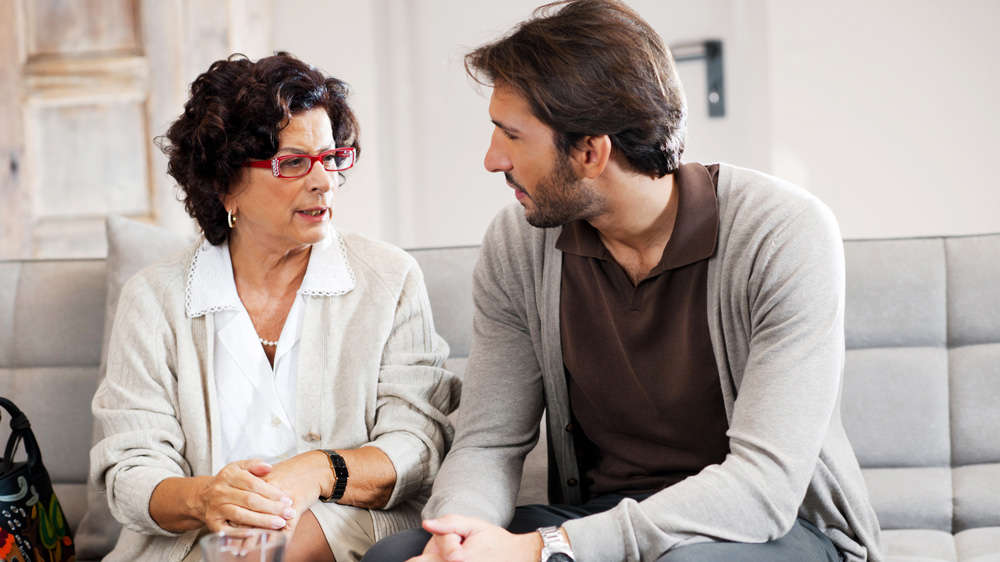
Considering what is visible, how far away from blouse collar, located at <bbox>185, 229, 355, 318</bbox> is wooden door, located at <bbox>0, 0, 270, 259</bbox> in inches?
55.1

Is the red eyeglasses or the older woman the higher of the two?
the red eyeglasses

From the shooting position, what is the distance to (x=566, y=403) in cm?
148

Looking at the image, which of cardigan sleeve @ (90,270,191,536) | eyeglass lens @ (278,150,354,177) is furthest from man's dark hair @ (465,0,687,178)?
cardigan sleeve @ (90,270,191,536)

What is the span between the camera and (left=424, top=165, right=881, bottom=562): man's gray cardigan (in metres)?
1.12

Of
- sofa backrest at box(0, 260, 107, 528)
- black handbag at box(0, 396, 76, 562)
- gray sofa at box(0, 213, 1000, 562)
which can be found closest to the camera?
black handbag at box(0, 396, 76, 562)

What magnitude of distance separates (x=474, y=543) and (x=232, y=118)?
0.90 metres

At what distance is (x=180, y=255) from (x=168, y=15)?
153 centimetres

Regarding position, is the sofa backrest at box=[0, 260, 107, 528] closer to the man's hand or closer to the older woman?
the older woman

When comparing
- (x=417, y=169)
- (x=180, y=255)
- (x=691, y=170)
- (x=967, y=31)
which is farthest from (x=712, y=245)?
(x=417, y=169)

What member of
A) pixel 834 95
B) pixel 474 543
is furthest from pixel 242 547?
pixel 834 95

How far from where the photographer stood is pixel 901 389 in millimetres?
1733

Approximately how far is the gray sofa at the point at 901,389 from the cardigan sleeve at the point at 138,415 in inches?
13.3

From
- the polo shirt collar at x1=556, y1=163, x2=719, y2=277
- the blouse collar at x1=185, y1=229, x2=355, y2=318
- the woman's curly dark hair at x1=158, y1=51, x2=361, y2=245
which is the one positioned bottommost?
the blouse collar at x1=185, y1=229, x2=355, y2=318

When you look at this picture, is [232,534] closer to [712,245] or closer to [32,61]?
[712,245]
